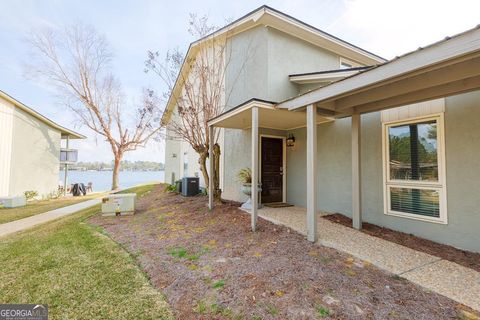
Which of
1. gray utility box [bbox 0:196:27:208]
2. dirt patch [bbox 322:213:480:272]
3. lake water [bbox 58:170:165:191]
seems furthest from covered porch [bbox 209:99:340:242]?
lake water [bbox 58:170:165:191]

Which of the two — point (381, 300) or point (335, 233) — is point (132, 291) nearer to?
point (381, 300)

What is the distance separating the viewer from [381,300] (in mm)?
2674

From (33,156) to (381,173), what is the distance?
58.5 feet

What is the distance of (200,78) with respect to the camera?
8531 millimetres

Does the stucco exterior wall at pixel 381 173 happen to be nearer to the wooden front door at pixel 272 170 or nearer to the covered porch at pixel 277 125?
the wooden front door at pixel 272 170

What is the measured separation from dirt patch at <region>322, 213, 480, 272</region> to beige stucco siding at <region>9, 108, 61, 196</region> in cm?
1605

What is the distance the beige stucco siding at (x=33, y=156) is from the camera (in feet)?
39.7

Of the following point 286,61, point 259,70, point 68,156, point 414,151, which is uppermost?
point 286,61

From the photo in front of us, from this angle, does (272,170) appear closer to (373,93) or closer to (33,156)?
(373,93)

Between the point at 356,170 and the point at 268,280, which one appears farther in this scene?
the point at 356,170

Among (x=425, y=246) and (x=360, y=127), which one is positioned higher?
(x=360, y=127)

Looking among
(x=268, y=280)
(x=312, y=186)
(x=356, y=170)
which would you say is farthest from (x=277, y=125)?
(x=268, y=280)

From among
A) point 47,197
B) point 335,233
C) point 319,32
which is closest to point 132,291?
point 335,233

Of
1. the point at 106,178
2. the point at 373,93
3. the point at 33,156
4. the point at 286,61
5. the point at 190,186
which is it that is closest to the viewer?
the point at 373,93
